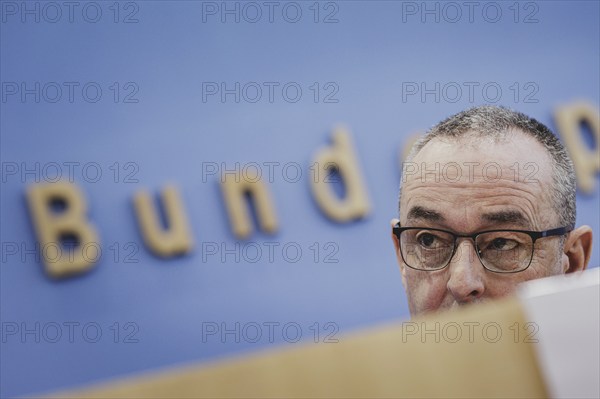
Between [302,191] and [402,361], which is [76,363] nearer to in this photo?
[302,191]

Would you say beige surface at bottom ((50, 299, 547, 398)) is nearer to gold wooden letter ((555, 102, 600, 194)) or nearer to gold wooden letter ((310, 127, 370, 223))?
gold wooden letter ((310, 127, 370, 223))

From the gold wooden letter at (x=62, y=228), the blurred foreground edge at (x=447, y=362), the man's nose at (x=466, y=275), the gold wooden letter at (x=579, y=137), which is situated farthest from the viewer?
the gold wooden letter at (x=579, y=137)

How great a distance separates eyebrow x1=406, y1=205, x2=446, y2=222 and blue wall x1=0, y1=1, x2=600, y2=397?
29.7 inches

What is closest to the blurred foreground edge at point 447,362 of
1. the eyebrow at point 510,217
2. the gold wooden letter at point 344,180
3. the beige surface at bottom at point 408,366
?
the beige surface at bottom at point 408,366

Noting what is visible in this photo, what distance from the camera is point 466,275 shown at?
1.09 meters

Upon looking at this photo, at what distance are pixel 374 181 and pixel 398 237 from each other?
889 mm

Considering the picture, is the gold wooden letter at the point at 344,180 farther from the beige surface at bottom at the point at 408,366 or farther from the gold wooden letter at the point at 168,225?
the beige surface at bottom at the point at 408,366

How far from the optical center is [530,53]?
7.13ft

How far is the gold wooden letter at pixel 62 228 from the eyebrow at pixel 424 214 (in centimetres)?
97

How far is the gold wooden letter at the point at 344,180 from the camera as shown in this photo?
78.7 inches

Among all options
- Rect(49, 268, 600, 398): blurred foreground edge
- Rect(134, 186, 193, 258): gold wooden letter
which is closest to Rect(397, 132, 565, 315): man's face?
Rect(49, 268, 600, 398): blurred foreground edge

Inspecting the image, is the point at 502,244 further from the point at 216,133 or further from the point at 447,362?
the point at 216,133

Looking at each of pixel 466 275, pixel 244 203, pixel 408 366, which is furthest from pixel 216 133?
pixel 408 366

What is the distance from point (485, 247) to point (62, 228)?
1.15m
